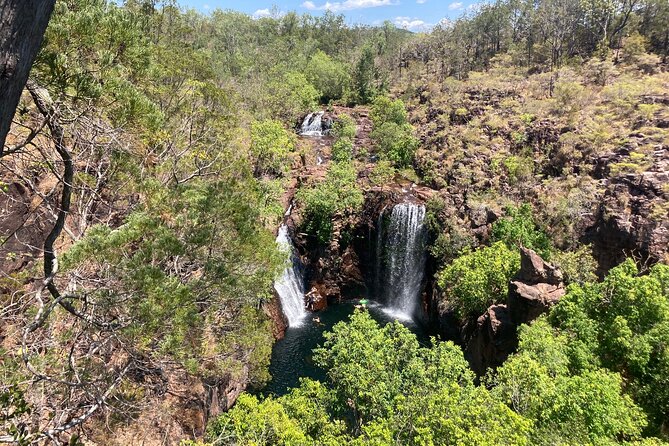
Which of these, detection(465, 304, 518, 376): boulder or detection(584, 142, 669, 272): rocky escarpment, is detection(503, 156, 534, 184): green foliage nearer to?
detection(584, 142, 669, 272): rocky escarpment

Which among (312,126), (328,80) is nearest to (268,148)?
(312,126)

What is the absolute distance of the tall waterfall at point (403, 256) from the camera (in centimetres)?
3018

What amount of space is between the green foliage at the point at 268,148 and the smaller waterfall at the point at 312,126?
13959 millimetres

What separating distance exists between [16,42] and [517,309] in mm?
20064

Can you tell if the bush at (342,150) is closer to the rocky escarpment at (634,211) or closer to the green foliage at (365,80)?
the green foliage at (365,80)

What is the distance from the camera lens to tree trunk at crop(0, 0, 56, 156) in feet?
8.16

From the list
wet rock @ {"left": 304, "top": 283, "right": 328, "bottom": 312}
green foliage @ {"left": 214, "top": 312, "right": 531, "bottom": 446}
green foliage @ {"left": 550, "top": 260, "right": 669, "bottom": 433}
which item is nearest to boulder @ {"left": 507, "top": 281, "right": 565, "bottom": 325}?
green foliage @ {"left": 550, "top": 260, "right": 669, "bottom": 433}

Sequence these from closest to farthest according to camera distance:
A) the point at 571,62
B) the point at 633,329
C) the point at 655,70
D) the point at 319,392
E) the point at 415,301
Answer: the point at 633,329
the point at 319,392
the point at 415,301
the point at 655,70
the point at 571,62

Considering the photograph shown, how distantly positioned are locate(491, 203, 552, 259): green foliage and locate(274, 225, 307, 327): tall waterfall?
14.2 metres

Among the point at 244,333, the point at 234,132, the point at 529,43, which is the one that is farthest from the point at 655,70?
the point at 244,333

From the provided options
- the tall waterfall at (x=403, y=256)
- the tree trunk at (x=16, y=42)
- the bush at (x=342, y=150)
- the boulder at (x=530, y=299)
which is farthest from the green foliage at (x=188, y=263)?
the bush at (x=342, y=150)

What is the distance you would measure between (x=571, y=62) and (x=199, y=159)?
4565 centimetres

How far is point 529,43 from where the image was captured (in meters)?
54.1

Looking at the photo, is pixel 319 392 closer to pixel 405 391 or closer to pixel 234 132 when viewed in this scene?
pixel 405 391
